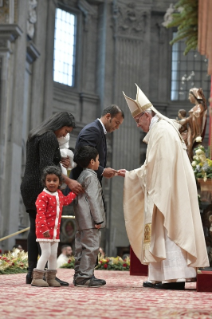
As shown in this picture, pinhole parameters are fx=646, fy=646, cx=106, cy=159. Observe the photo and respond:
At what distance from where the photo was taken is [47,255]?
5531 mm

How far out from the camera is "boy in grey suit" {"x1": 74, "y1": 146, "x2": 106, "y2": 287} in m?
5.80

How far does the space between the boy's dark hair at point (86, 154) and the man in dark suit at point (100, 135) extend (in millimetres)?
207

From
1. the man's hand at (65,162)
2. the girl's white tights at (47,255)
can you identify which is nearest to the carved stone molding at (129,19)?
the man's hand at (65,162)

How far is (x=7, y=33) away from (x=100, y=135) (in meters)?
9.91

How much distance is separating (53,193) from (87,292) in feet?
3.31

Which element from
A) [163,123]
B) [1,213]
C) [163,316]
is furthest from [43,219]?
[1,213]

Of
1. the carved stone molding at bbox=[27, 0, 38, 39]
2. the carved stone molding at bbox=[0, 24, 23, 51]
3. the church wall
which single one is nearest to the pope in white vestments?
Answer: the carved stone molding at bbox=[0, 24, 23, 51]

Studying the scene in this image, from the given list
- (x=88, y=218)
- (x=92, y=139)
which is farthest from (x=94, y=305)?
(x=92, y=139)

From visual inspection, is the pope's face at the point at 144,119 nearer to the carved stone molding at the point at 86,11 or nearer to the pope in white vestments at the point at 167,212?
the pope in white vestments at the point at 167,212

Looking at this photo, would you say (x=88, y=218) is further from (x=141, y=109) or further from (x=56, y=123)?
(x=141, y=109)

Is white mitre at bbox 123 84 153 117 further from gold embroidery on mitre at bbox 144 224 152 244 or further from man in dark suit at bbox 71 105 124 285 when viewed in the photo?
gold embroidery on mitre at bbox 144 224 152 244

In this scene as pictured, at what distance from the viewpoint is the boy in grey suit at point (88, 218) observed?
19.0 ft

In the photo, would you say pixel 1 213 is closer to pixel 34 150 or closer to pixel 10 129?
pixel 10 129

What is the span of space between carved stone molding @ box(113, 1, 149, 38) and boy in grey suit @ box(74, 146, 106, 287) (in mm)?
16542
